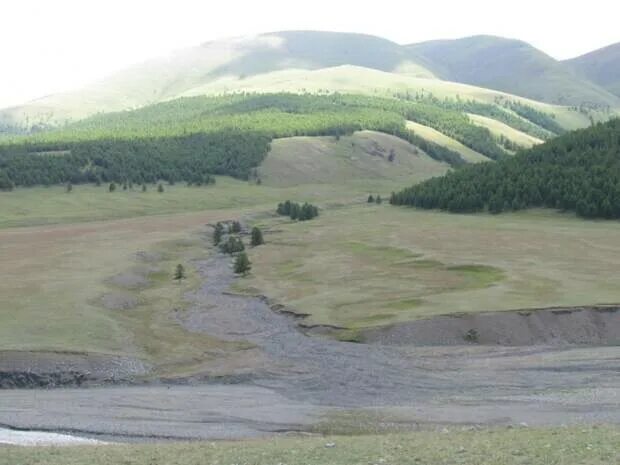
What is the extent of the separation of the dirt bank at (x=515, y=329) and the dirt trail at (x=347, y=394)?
7.10 feet

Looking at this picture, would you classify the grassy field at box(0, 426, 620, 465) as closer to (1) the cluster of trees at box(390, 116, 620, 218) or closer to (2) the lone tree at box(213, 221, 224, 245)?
(2) the lone tree at box(213, 221, 224, 245)

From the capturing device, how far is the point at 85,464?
30359 millimetres

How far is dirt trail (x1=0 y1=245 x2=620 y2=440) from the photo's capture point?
4512cm

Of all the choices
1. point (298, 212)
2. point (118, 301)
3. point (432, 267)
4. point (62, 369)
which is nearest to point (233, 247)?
point (432, 267)

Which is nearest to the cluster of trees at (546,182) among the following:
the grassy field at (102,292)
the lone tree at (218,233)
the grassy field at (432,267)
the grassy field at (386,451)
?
the grassy field at (432,267)

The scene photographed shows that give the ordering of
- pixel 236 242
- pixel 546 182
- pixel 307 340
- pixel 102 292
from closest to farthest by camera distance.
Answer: pixel 307 340 < pixel 102 292 < pixel 236 242 < pixel 546 182

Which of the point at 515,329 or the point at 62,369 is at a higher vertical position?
the point at 515,329

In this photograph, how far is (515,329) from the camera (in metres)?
70.4

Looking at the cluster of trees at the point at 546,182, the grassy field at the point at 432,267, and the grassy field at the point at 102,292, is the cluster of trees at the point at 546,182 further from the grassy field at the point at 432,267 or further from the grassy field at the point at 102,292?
the grassy field at the point at 102,292

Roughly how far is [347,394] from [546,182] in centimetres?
12640

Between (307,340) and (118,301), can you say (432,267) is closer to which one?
(307,340)

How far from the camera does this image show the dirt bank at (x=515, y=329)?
69.2 m

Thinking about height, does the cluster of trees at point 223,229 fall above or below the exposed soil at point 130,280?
above

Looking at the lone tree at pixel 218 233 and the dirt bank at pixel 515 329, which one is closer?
the dirt bank at pixel 515 329
